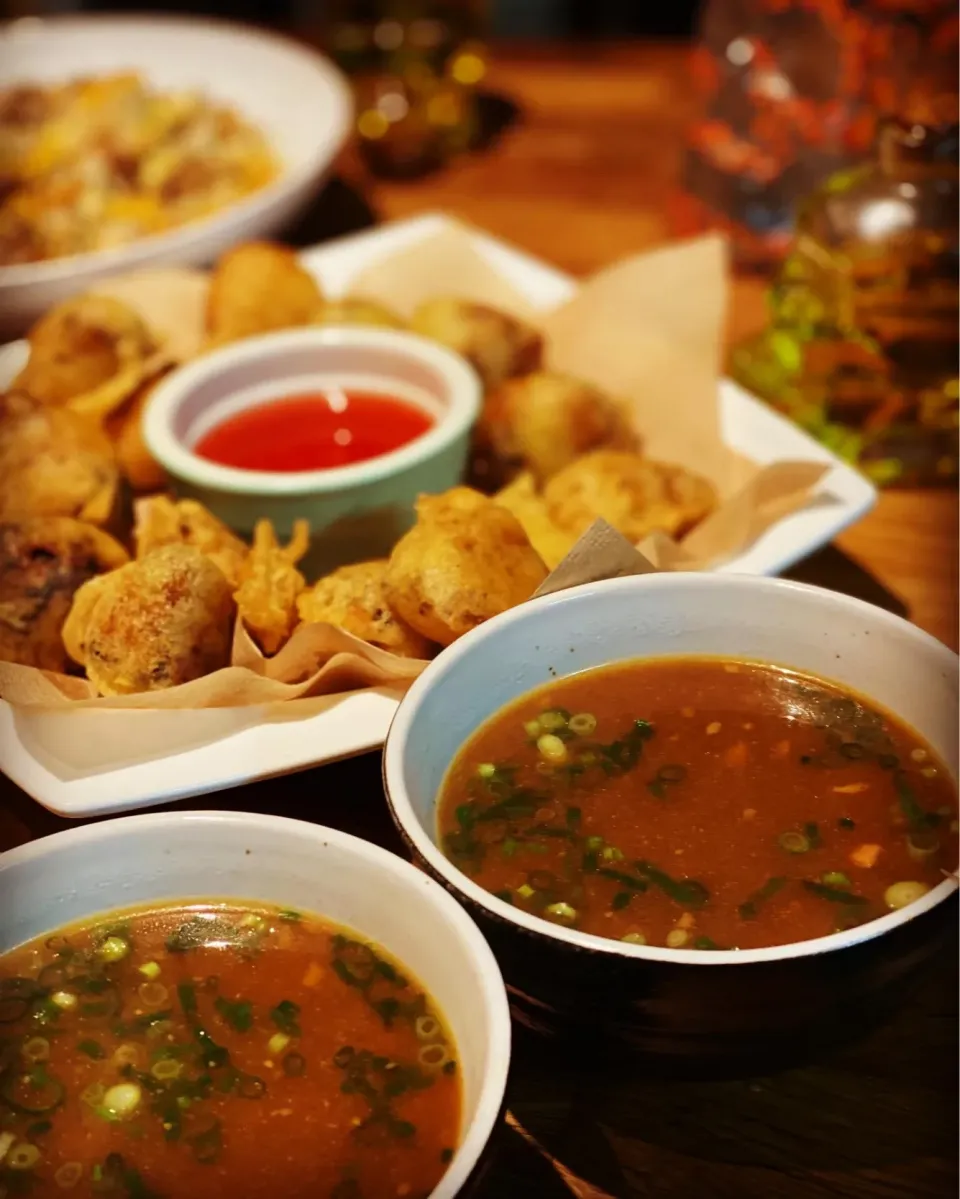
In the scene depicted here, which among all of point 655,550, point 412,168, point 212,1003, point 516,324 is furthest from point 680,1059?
point 412,168

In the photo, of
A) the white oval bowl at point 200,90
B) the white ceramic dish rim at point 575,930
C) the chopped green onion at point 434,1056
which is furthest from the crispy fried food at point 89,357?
the chopped green onion at point 434,1056

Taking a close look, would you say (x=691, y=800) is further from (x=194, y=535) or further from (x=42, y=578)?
(x=42, y=578)

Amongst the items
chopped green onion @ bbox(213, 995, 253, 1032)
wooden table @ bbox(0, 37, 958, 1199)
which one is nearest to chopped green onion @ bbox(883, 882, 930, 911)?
wooden table @ bbox(0, 37, 958, 1199)

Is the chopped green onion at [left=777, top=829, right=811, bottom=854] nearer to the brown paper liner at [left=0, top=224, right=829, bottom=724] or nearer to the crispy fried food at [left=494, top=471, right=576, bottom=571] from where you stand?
the brown paper liner at [left=0, top=224, right=829, bottom=724]

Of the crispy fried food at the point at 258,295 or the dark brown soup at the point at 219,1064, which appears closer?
the dark brown soup at the point at 219,1064

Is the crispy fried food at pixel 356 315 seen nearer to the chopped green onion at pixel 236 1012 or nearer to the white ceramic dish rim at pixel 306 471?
the white ceramic dish rim at pixel 306 471

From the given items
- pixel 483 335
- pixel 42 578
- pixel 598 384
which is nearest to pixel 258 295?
pixel 483 335
